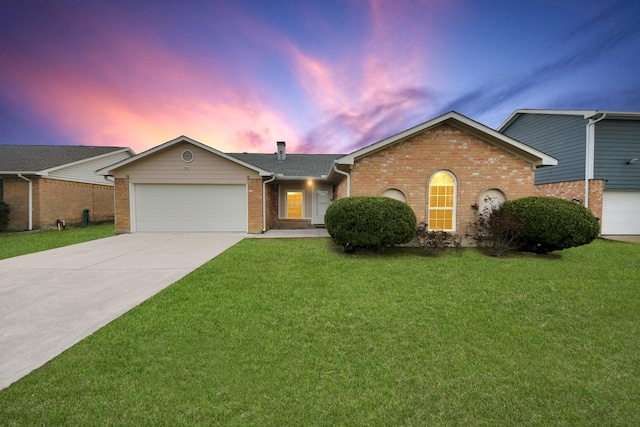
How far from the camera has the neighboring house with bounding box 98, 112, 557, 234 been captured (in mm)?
9086

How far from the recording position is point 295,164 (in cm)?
1669

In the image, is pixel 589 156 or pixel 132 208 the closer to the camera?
pixel 589 156

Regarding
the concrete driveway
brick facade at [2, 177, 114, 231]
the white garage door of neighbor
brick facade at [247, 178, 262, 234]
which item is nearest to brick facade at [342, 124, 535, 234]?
brick facade at [247, 178, 262, 234]

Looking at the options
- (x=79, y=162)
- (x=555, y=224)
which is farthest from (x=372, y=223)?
(x=79, y=162)

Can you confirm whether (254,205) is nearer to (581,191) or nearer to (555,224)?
(555,224)

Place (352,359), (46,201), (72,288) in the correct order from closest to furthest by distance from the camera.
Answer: (352,359), (72,288), (46,201)

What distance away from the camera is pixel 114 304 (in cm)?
413

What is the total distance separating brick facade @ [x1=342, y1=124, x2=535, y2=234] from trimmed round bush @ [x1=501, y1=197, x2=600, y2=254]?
5.06 feet

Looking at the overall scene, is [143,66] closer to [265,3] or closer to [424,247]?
[265,3]

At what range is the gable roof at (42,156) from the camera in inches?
→ 523

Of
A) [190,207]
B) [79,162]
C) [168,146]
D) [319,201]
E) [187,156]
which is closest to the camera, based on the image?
[168,146]

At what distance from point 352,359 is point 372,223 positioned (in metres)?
5.03

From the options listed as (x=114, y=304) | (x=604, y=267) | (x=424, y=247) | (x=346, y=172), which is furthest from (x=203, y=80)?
(x=604, y=267)

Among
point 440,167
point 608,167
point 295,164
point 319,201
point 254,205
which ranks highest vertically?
point 295,164
